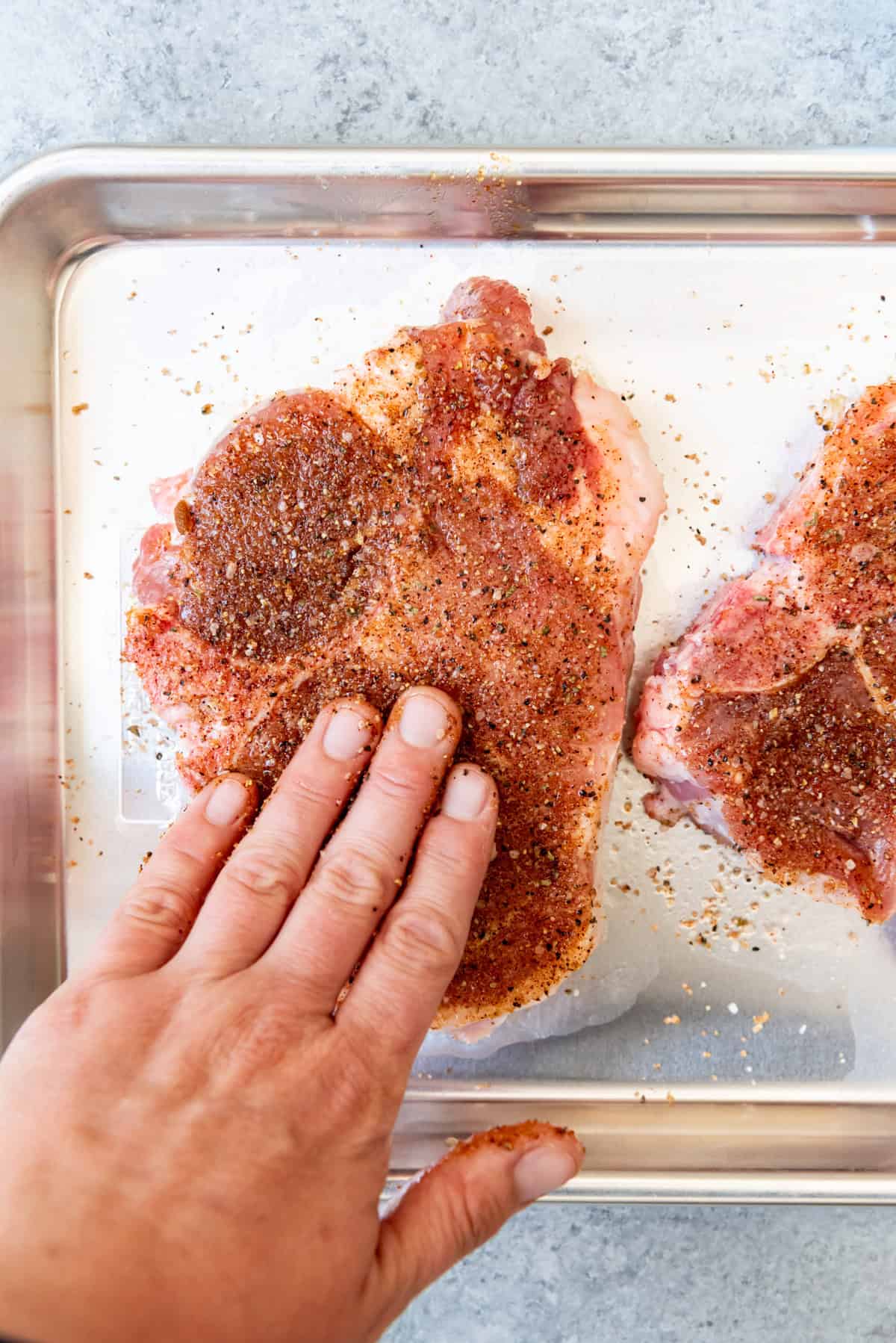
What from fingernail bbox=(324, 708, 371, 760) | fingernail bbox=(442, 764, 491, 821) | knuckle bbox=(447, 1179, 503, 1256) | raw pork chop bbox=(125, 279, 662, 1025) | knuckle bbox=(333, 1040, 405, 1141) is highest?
raw pork chop bbox=(125, 279, 662, 1025)

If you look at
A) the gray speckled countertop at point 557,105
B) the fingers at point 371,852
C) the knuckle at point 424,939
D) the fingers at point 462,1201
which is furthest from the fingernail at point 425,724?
the gray speckled countertop at point 557,105

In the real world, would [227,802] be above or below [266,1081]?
above

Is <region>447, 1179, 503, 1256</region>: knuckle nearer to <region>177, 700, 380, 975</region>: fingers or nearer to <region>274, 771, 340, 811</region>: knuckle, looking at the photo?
<region>177, 700, 380, 975</region>: fingers

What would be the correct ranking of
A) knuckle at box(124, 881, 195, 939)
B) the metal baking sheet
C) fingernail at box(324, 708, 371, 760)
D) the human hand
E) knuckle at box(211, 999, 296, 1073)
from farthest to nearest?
1. the metal baking sheet
2. fingernail at box(324, 708, 371, 760)
3. knuckle at box(124, 881, 195, 939)
4. knuckle at box(211, 999, 296, 1073)
5. the human hand

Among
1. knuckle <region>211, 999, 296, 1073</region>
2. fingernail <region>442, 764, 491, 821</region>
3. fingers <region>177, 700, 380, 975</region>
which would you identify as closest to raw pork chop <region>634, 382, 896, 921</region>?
fingernail <region>442, 764, 491, 821</region>

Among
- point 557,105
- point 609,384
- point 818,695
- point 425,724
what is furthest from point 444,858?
point 557,105

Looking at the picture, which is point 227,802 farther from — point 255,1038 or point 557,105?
point 557,105

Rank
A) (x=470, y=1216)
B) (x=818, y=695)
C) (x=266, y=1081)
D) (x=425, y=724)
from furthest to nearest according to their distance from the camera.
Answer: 1. (x=818, y=695)
2. (x=425, y=724)
3. (x=470, y=1216)
4. (x=266, y=1081)
